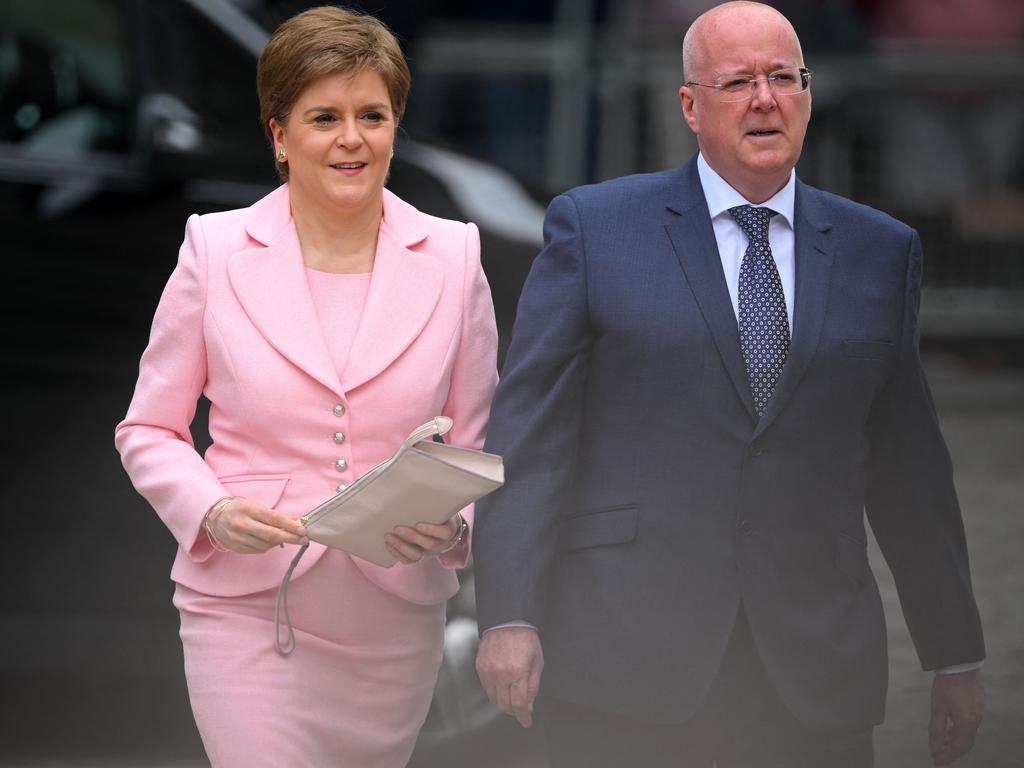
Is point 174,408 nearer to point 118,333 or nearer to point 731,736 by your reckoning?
point 731,736

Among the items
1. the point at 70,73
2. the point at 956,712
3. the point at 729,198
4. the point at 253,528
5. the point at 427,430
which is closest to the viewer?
the point at 427,430

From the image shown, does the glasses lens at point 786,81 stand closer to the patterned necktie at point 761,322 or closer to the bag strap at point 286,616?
the patterned necktie at point 761,322

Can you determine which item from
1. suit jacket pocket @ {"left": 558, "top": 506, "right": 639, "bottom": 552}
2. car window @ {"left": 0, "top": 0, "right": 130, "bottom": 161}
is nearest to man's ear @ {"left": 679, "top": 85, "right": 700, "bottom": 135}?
suit jacket pocket @ {"left": 558, "top": 506, "right": 639, "bottom": 552}

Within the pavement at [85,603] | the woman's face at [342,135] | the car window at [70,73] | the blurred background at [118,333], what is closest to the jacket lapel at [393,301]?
the woman's face at [342,135]

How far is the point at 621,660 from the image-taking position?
3049 mm

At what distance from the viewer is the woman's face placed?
10.0 feet

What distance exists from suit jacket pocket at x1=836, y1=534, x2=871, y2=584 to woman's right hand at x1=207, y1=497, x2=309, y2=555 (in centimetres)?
85

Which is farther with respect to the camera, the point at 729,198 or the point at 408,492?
the point at 729,198

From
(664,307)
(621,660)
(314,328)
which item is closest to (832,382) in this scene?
(664,307)

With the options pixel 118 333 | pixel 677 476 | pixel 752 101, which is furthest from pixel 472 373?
pixel 118 333

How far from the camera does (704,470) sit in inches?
120

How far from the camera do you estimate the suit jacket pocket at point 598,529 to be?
3.06 meters

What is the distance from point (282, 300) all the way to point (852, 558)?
3.32 feet

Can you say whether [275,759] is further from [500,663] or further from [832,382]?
[832,382]
